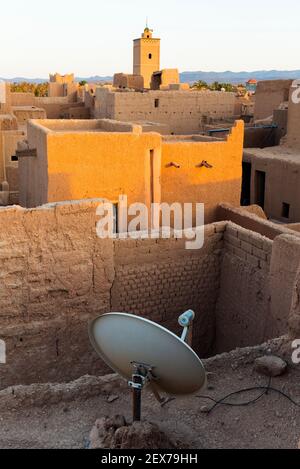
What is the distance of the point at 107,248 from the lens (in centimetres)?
789

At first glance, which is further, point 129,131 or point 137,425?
point 129,131

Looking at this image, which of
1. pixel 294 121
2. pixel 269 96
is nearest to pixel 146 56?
pixel 269 96

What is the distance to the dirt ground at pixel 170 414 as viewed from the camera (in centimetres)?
518

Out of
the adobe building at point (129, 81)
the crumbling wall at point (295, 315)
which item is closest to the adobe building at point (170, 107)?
the adobe building at point (129, 81)

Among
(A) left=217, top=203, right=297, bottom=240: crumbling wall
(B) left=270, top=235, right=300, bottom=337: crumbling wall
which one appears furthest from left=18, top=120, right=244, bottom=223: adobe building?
(B) left=270, top=235, right=300, bottom=337: crumbling wall

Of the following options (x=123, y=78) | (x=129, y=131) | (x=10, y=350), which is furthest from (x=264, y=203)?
(x=123, y=78)

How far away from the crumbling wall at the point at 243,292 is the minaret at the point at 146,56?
46.7 meters

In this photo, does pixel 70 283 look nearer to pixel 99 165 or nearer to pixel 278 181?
pixel 99 165

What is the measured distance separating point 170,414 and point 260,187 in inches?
527

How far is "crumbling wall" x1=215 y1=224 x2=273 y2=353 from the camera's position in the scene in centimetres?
802

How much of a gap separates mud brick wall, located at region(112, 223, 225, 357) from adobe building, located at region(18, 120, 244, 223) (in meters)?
3.08

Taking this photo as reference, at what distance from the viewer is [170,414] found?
18.5ft
